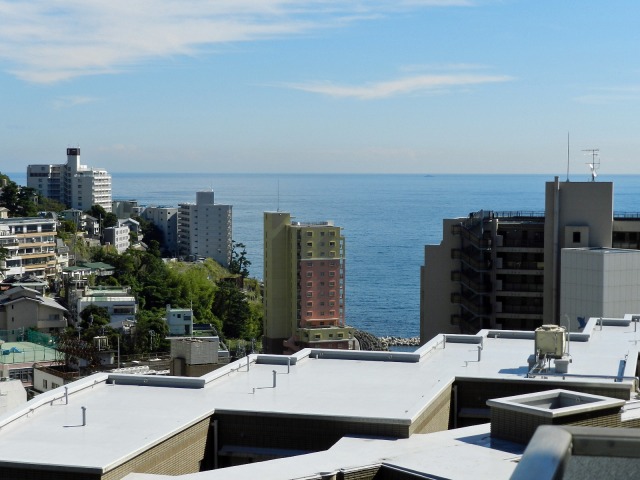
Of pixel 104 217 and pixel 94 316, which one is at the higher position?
pixel 104 217

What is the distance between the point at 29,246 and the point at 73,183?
55.4 metres

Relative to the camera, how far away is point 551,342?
11.6m

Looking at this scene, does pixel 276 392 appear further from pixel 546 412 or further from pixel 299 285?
pixel 299 285

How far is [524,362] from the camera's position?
12.4 metres

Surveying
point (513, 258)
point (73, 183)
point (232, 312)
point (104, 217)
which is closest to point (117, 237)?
point (104, 217)

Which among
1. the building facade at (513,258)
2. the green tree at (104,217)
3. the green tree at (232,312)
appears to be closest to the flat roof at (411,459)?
the building facade at (513,258)

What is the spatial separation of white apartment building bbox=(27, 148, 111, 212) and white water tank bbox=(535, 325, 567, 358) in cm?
10673

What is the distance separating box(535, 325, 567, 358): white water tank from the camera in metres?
11.6

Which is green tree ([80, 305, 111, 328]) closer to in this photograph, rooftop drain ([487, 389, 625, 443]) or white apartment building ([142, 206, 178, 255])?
rooftop drain ([487, 389, 625, 443])

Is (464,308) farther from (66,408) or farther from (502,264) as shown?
(66,408)

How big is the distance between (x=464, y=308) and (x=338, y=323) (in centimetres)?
2350

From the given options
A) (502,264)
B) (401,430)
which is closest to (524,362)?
(401,430)

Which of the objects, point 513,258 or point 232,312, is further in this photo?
point 232,312

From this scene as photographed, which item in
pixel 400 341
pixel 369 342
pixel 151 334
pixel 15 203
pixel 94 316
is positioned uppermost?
pixel 15 203
